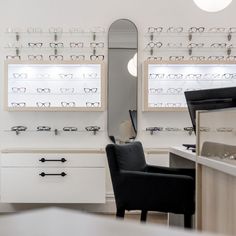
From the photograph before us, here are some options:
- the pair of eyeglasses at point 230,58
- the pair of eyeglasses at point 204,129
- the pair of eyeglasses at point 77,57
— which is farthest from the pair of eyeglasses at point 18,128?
the pair of eyeglasses at point 204,129

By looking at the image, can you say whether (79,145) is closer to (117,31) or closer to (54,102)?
(54,102)

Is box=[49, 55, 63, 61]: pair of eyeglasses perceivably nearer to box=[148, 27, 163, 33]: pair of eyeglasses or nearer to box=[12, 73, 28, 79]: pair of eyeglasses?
box=[12, 73, 28, 79]: pair of eyeglasses

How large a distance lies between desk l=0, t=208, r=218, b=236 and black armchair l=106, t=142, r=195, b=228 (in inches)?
75.0

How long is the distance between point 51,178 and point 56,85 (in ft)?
3.91

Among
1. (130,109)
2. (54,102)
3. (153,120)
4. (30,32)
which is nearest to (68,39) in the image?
(30,32)

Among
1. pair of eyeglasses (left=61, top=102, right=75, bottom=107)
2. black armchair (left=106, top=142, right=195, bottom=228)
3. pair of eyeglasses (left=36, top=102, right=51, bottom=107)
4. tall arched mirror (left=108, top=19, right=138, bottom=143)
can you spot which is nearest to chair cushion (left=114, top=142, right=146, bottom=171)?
black armchair (left=106, top=142, right=195, bottom=228)

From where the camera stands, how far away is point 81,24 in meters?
4.98

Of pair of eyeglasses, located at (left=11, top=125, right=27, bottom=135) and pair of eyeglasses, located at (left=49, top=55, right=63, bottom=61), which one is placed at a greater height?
pair of eyeglasses, located at (left=49, top=55, right=63, bottom=61)

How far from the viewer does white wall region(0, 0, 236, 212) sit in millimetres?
4953

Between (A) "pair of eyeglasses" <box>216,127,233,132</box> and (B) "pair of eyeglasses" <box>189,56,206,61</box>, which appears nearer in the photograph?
(A) "pair of eyeglasses" <box>216,127,233,132</box>

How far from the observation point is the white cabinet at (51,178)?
446cm

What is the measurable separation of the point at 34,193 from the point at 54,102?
45.5 inches

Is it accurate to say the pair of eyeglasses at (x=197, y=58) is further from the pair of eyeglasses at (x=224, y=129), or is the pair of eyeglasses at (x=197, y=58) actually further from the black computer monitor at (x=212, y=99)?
the pair of eyeglasses at (x=224, y=129)

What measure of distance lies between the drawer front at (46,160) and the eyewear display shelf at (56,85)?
636mm
